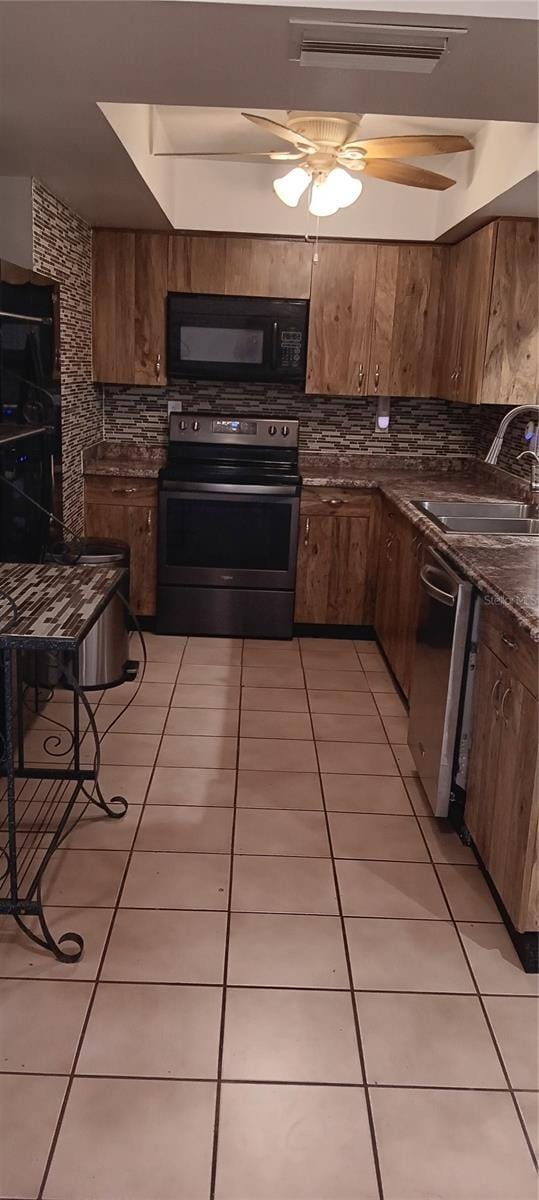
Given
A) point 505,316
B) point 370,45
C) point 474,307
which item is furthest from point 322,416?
point 370,45

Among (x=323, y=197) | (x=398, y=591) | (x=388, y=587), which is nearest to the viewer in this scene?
(x=323, y=197)

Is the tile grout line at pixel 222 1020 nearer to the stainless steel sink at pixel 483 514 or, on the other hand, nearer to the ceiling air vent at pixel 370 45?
the stainless steel sink at pixel 483 514

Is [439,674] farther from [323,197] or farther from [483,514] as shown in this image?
[323,197]

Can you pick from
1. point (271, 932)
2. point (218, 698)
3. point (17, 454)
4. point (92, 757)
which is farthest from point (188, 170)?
point (271, 932)

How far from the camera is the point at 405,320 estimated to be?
4.67 metres

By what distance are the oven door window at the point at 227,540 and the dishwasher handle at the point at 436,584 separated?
1628mm

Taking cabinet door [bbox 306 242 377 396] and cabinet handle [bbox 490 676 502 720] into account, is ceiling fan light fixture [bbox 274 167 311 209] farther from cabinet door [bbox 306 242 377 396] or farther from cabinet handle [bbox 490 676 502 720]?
cabinet handle [bbox 490 676 502 720]

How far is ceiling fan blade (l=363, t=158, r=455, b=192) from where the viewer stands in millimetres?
3213

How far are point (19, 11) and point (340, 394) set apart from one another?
3013mm

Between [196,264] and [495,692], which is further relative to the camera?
[196,264]

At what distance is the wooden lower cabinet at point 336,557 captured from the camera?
4.59m

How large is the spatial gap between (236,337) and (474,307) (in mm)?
1259

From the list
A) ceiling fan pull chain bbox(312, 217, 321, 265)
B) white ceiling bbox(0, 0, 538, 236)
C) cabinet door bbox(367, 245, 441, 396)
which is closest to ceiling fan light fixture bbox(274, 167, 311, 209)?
white ceiling bbox(0, 0, 538, 236)

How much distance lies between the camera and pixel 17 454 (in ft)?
10.2
